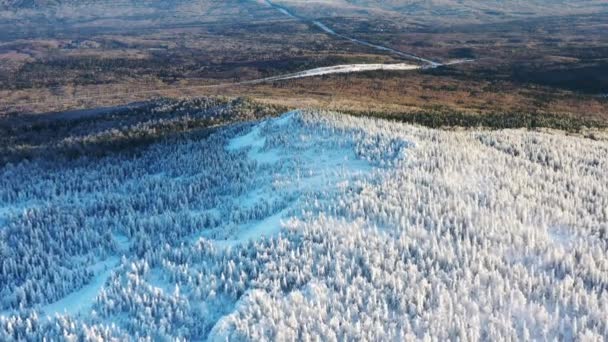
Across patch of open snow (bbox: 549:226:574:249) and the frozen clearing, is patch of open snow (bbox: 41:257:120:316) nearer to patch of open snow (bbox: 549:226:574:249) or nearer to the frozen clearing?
the frozen clearing

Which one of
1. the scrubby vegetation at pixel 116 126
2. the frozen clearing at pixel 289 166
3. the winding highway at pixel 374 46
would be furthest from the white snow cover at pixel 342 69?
the frozen clearing at pixel 289 166

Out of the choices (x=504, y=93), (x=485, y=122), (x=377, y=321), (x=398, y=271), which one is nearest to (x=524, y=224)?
(x=398, y=271)

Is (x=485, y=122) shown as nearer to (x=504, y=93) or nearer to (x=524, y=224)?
(x=524, y=224)

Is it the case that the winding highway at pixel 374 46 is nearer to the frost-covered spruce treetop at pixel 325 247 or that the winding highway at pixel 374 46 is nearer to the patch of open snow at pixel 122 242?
the frost-covered spruce treetop at pixel 325 247

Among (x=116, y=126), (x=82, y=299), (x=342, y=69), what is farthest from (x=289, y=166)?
(x=342, y=69)

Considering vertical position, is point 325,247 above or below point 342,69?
above

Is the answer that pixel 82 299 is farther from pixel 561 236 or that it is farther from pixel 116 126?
pixel 116 126

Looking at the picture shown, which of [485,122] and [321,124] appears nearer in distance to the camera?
[321,124]
